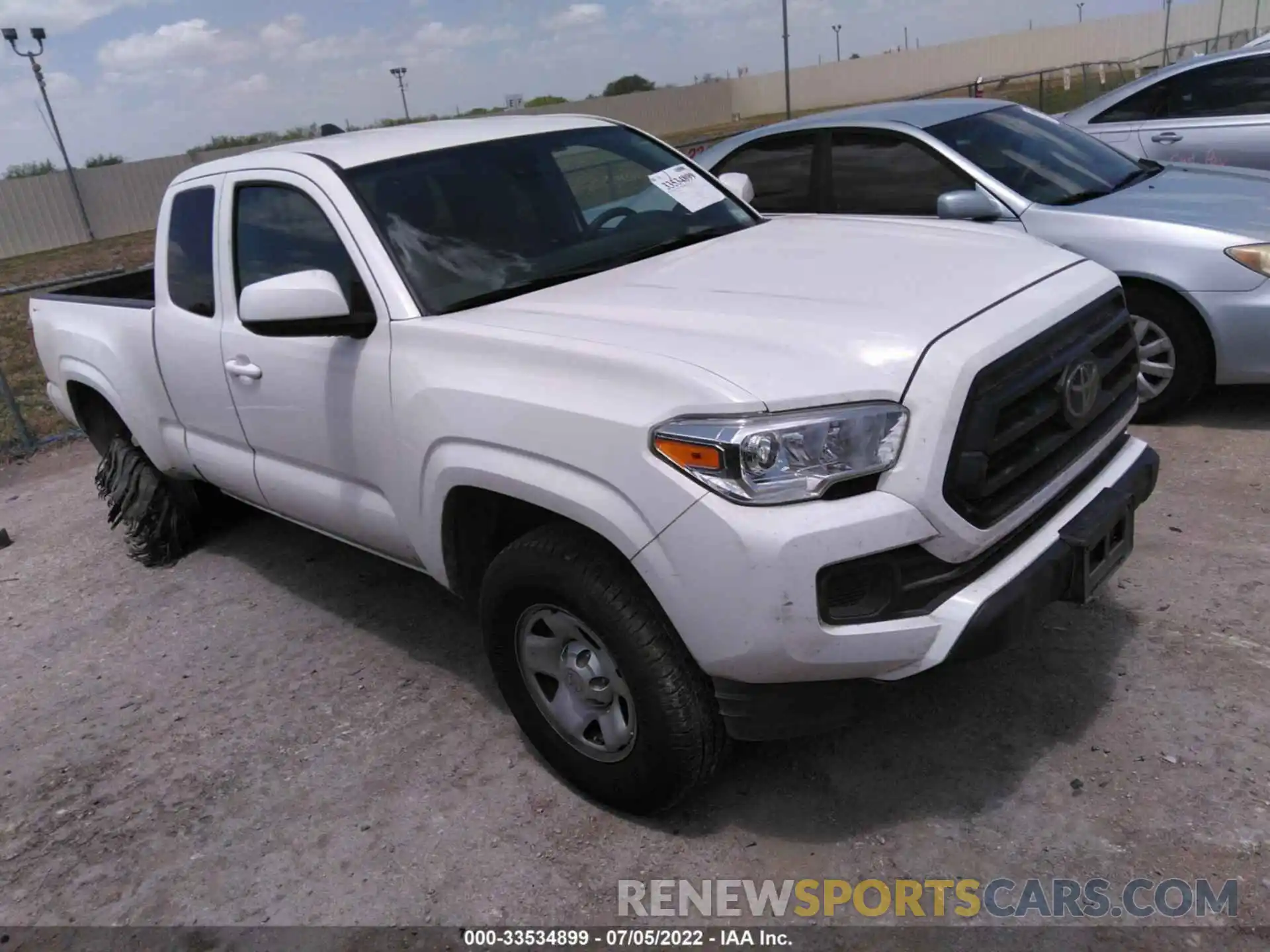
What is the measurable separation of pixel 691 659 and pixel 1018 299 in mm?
1271

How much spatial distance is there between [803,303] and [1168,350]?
123 inches

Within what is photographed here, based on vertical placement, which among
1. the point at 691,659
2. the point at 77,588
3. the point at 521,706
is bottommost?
the point at 77,588

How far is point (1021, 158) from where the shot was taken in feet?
18.5

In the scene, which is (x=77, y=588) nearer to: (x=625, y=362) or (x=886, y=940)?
(x=625, y=362)

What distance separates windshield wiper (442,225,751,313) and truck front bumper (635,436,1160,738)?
1.15m

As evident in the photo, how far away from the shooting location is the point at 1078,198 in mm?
5387

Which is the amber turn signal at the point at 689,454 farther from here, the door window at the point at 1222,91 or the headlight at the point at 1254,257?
the door window at the point at 1222,91

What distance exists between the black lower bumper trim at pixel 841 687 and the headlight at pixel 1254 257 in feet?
9.66

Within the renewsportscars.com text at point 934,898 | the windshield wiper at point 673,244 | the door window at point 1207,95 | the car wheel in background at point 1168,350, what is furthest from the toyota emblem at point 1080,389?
the door window at point 1207,95

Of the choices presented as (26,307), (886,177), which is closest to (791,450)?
(886,177)

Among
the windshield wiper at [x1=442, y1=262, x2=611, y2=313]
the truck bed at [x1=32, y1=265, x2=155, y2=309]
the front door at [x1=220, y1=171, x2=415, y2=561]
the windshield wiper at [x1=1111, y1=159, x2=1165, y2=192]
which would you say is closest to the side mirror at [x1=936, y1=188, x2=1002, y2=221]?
the windshield wiper at [x1=1111, y1=159, x2=1165, y2=192]

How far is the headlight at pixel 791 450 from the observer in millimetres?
2312

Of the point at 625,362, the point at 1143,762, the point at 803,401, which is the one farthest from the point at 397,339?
the point at 1143,762

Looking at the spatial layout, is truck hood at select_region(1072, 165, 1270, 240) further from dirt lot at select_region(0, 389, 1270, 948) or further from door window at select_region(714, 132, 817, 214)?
door window at select_region(714, 132, 817, 214)
